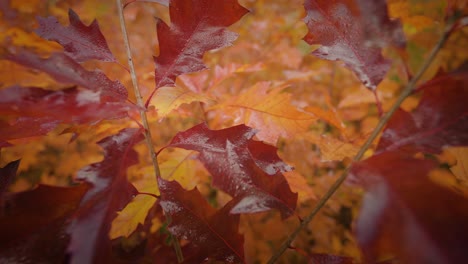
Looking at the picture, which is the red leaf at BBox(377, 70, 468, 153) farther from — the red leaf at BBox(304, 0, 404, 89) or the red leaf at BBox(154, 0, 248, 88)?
the red leaf at BBox(154, 0, 248, 88)

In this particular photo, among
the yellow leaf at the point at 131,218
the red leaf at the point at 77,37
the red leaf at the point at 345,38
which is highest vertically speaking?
the red leaf at the point at 77,37

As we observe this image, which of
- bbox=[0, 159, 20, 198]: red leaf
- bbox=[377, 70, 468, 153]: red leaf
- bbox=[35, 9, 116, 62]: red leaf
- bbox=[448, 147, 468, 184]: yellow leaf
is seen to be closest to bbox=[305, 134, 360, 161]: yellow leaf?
bbox=[448, 147, 468, 184]: yellow leaf

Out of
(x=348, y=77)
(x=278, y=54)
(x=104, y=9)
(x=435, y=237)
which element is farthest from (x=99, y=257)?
(x=348, y=77)

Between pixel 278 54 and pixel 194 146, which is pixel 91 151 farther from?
pixel 194 146

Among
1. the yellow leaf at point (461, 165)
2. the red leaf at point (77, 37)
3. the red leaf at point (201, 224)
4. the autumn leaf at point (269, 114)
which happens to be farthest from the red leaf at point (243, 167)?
the yellow leaf at point (461, 165)

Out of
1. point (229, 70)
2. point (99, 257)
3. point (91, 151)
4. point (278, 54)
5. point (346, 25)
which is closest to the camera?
point (99, 257)

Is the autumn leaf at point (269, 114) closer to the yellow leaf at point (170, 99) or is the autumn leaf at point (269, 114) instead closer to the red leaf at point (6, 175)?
the yellow leaf at point (170, 99)

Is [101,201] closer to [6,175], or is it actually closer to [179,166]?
[6,175]
